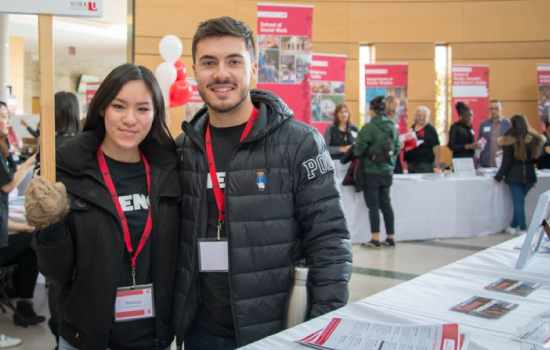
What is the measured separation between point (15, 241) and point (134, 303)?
2568 mm

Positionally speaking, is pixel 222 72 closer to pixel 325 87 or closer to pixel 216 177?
pixel 216 177

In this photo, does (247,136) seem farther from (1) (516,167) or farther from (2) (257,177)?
(1) (516,167)

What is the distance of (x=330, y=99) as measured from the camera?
7336mm

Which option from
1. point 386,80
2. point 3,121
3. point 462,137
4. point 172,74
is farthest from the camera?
point 386,80

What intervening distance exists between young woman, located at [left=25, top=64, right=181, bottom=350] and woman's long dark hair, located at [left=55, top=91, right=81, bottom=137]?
195 cm

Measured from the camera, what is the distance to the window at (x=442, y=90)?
989 centimetres

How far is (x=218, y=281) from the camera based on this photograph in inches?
57.0

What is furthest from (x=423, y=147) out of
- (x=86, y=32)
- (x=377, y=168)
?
(x=86, y=32)

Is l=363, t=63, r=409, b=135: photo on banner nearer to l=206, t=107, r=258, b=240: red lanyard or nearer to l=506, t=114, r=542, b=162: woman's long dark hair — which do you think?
l=506, t=114, r=542, b=162: woman's long dark hair

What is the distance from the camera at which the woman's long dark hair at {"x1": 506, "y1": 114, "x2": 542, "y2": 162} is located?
5930 millimetres

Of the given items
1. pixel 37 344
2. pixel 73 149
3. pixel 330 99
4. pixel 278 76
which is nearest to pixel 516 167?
pixel 330 99

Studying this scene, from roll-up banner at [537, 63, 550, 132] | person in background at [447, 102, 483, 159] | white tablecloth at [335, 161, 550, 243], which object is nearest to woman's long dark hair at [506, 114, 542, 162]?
white tablecloth at [335, 161, 550, 243]

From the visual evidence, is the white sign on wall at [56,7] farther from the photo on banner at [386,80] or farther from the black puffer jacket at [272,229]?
the photo on banner at [386,80]

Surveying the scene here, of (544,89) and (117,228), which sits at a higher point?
(544,89)
